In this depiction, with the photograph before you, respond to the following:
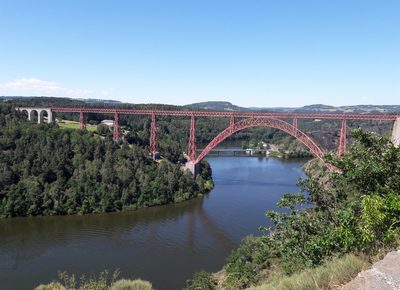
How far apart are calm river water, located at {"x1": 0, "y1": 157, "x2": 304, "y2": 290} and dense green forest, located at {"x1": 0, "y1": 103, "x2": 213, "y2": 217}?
3.23ft

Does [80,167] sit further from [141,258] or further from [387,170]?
[387,170]

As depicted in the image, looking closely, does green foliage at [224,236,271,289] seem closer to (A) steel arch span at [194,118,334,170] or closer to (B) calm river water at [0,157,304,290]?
(B) calm river water at [0,157,304,290]

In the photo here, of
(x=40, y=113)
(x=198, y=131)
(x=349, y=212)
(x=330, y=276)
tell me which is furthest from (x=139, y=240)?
(x=198, y=131)

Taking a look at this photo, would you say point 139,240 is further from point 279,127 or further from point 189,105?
point 189,105

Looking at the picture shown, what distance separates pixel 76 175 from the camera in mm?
28422

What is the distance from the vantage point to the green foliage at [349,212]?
499 cm

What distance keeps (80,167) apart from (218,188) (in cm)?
1072

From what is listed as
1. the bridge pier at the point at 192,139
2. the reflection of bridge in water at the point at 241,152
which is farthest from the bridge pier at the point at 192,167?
the reflection of bridge in water at the point at 241,152

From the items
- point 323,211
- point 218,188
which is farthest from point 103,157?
point 323,211

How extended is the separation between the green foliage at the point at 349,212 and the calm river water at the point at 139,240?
977 cm

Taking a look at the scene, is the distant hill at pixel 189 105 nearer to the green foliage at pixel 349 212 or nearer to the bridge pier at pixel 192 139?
the bridge pier at pixel 192 139

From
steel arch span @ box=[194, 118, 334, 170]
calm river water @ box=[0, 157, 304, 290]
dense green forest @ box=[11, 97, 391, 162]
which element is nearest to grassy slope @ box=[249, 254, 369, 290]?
calm river water @ box=[0, 157, 304, 290]

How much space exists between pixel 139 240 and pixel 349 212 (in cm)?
1672

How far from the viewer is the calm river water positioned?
1694 centimetres
